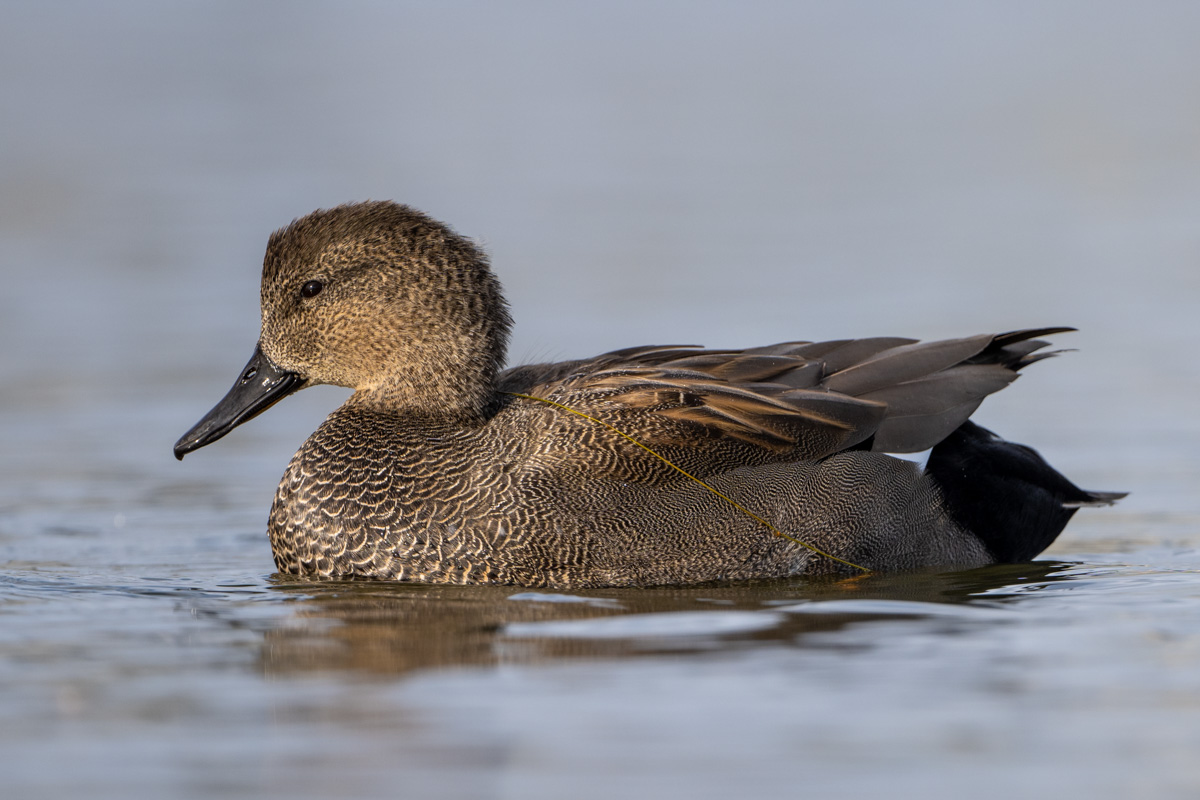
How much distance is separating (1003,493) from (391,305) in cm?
260

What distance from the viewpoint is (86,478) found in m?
8.41

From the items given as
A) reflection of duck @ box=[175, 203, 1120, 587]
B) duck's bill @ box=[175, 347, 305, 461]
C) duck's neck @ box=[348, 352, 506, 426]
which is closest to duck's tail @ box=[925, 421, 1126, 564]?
reflection of duck @ box=[175, 203, 1120, 587]

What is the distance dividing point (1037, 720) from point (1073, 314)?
24.2 ft

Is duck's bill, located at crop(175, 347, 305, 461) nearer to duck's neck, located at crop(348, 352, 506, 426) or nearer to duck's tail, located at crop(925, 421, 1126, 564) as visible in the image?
duck's neck, located at crop(348, 352, 506, 426)

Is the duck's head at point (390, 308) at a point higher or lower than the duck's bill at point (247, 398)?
higher

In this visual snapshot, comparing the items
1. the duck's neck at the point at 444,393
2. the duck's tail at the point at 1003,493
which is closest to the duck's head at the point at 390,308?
the duck's neck at the point at 444,393

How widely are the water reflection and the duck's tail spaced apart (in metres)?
0.36

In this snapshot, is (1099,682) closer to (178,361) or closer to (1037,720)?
(1037,720)

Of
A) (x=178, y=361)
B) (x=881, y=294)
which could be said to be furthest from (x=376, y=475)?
(x=881, y=294)

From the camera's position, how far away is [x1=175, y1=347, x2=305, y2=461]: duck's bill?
6996 mm

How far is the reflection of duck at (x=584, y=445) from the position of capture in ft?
21.0

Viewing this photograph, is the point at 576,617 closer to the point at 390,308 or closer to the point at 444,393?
the point at 444,393

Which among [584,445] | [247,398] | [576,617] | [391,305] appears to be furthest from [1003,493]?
[247,398]

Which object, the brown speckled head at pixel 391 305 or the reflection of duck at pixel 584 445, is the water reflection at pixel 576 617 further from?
the brown speckled head at pixel 391 305
